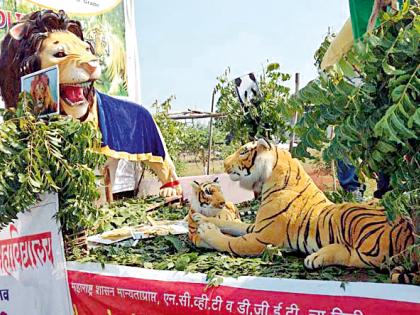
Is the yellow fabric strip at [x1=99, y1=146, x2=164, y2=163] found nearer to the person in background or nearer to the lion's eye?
the lion's eye

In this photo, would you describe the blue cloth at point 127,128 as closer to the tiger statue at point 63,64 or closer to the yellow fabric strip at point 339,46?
the tiger statue at point 63,64

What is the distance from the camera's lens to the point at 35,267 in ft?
7.96

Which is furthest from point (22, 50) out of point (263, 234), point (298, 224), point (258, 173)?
point (298, 224)

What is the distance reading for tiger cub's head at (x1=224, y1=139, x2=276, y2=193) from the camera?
A: 7.06ft

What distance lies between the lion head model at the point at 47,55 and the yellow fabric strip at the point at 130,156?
1.65ft

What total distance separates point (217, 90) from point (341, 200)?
2430 millimetres

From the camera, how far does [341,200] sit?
108 inches

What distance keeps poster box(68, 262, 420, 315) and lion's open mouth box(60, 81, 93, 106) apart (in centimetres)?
243

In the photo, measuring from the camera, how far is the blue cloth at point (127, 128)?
192 inches

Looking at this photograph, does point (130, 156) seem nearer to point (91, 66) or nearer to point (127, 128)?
point (127, 128)

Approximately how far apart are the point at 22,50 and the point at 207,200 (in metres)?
2.78

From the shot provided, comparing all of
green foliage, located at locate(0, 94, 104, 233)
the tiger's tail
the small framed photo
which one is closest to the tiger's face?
the small framed photo

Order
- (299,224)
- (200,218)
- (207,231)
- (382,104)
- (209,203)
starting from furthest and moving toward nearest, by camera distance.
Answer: (209,203)
(200,218)
(207,231)
(299,224)
(382,104)

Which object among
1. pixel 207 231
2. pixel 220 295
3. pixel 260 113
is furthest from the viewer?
pixel 260 113
